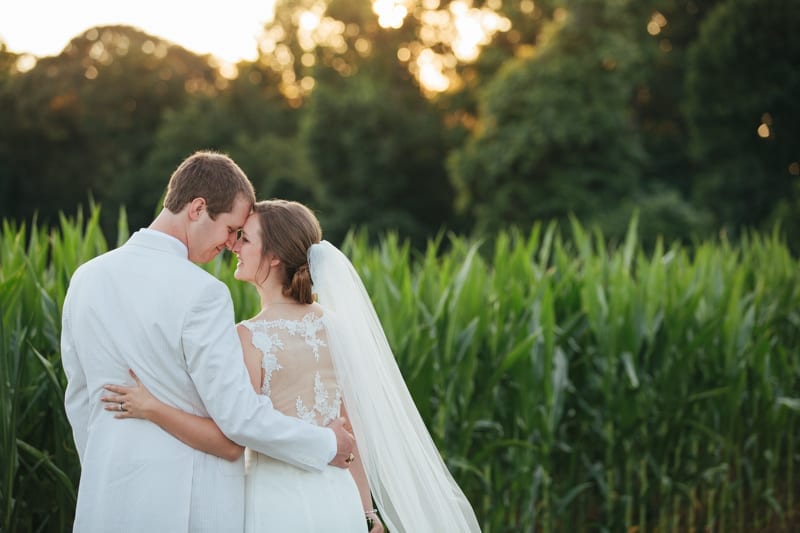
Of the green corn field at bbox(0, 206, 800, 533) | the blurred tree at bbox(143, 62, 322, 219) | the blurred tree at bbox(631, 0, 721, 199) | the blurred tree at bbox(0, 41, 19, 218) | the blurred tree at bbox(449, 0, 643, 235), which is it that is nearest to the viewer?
the green corn field at bbox(0, 206, 800, 533)

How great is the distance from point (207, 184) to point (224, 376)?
52 cm

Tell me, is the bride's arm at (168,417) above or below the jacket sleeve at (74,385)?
below

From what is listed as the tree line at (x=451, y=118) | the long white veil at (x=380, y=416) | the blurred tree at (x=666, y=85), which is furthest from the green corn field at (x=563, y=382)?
the blurred tree at (x=666, y=85)

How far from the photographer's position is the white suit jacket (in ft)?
7.89

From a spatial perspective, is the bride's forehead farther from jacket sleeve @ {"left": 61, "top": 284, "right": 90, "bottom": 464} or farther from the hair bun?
jacket sleeve @ {"left": 61, "top": 284, "right": 90, "bottom": 464}

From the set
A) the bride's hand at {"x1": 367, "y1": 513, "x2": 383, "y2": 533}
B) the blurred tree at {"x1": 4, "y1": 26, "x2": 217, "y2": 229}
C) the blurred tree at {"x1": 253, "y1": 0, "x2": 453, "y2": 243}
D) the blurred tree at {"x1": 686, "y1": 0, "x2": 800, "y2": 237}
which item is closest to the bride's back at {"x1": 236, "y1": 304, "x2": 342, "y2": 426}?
the bride's hand at {"x1": 367, "y1": 513, "x2": 383, "y2": 533}

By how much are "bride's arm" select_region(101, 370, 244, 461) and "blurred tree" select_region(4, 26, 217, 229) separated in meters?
27.0

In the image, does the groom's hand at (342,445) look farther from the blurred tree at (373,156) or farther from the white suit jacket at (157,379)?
the blurred tree at (373,156)

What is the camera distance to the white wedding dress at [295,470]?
2658mm

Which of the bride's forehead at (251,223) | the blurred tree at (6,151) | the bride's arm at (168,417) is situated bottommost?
the bride's arm at (168,417)

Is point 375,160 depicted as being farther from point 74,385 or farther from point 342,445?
point 74,385

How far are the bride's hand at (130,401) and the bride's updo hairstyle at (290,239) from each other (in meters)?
0.56

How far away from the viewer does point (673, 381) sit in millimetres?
5195

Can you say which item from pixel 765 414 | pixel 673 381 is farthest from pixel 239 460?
pixel 765 414
